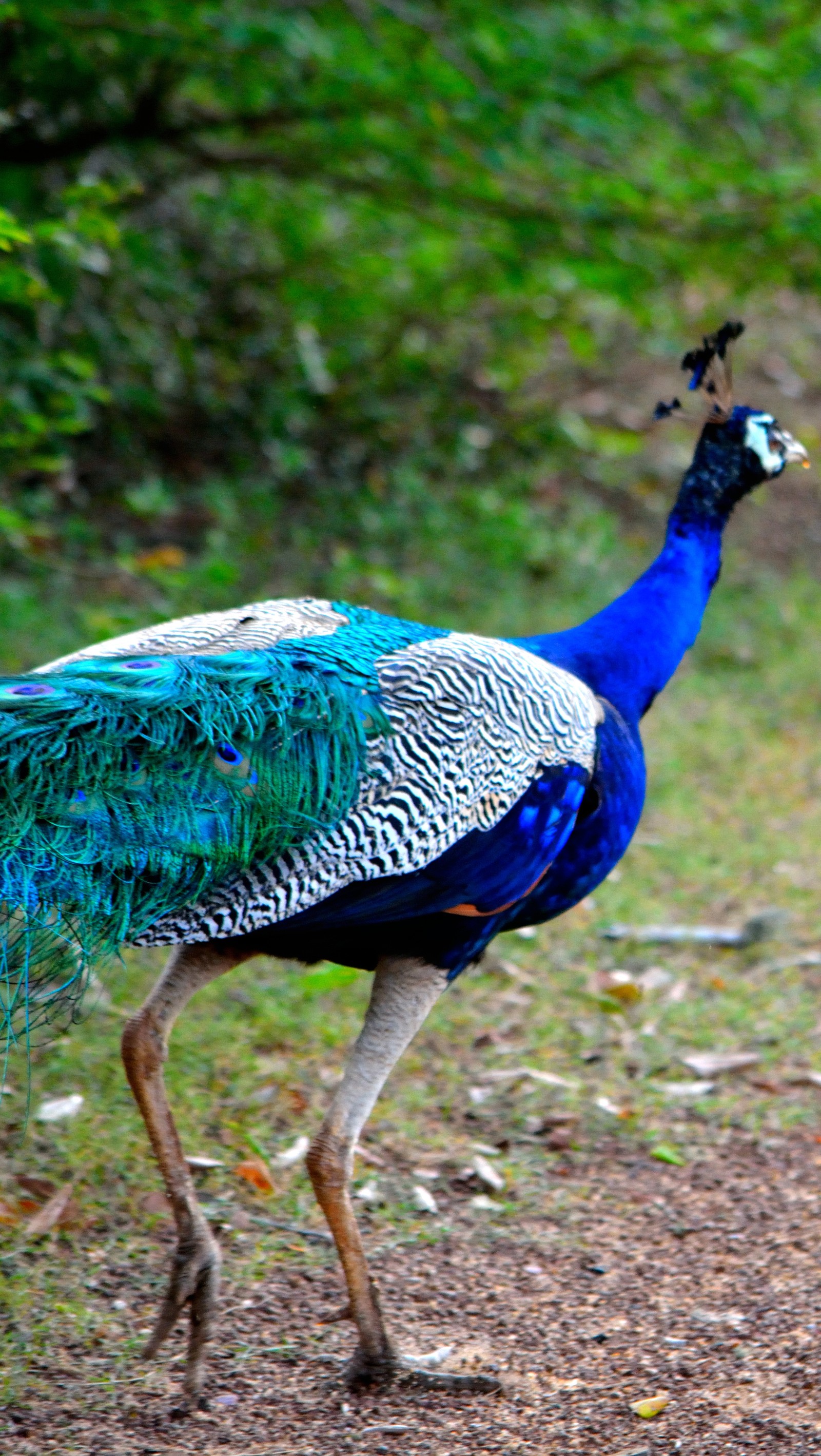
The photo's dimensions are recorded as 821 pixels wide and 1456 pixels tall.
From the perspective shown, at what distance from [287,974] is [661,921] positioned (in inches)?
48.8

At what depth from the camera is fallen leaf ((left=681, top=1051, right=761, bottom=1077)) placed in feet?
13.1

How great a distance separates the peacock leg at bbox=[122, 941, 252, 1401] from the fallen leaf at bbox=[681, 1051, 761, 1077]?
1593mm

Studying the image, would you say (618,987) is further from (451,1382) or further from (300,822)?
(300,822)

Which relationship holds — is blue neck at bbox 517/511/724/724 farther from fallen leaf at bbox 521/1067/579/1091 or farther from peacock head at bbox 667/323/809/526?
fallen leaf at bbox 521/1067/579/1091

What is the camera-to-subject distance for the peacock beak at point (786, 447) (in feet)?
12.0

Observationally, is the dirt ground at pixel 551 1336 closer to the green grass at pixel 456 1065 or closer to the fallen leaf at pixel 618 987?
the green grass at pixel 456 1065

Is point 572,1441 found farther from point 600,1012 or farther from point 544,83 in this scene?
point 544,83

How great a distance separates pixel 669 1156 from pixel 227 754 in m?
1.69

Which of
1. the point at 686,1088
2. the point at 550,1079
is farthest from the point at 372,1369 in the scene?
the point at 686,1088

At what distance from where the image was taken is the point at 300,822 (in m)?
2.52

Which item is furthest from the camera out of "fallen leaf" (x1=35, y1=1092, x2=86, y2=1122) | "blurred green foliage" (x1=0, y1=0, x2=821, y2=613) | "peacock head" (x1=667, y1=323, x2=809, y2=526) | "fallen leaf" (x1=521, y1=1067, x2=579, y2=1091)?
"blurred green foliage" (x1=0, y1=0, x2=821, y2=613)

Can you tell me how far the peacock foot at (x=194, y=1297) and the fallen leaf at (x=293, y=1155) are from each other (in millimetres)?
669

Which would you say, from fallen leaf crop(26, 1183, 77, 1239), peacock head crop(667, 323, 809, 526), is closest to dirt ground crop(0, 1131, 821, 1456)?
fallen leaf crop(26, 1183, 77, 1239)

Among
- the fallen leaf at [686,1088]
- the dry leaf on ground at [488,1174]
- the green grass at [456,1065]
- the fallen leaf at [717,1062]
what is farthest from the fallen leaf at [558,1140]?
the fallen leaf at [717,1062]
